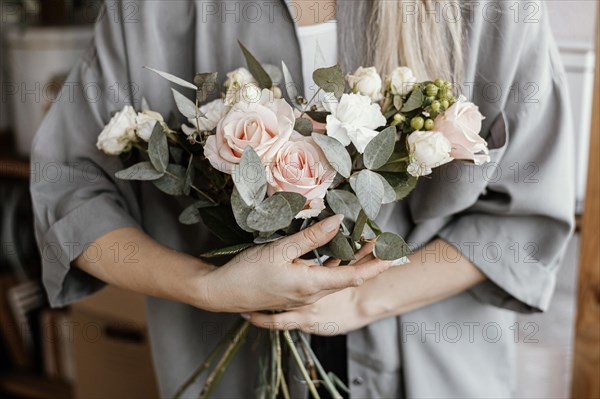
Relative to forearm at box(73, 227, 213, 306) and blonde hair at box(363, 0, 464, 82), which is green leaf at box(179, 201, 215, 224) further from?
blonde hair at box(363, 0, 464, 82)

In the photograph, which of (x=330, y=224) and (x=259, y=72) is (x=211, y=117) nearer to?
(x=259, y=72)

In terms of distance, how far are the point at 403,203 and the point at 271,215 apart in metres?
0.33

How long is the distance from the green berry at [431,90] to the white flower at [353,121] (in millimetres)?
66

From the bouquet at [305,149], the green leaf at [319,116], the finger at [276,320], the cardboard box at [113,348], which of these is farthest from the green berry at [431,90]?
the cardboard box at [113,348]

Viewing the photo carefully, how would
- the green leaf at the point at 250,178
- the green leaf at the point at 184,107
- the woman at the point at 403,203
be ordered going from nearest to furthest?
the green leaf at the point at 250,178 → the green leaf at the point at 184,107 → the woman at the point at 403,203

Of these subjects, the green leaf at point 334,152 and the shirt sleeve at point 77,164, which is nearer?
the green leaf at point 334,152

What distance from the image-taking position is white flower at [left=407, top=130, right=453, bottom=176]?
0.75 meters

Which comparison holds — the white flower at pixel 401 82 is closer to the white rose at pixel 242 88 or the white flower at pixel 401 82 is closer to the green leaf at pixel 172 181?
the white rose at pixel 242 88

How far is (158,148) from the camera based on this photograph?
822 mm

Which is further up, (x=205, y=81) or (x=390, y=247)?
(x=205, y=81)

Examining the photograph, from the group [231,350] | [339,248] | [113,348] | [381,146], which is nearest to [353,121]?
[381,146]

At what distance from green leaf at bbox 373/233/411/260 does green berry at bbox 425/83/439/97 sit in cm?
15

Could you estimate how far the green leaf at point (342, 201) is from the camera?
77cm

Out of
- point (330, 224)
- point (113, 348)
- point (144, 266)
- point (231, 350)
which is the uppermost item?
point (330, 224)
